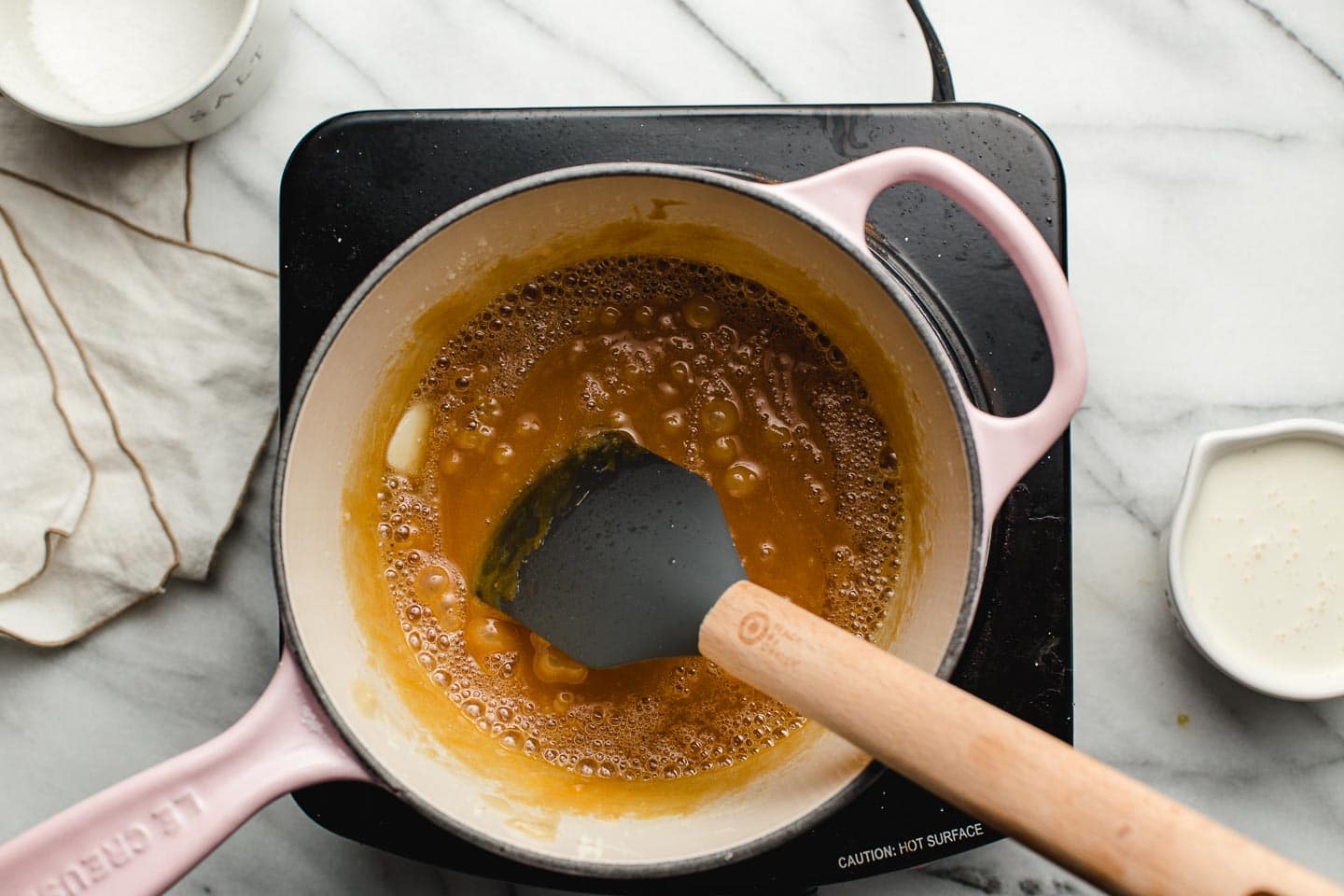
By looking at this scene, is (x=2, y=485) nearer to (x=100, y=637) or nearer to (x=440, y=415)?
(x=100, y=637)

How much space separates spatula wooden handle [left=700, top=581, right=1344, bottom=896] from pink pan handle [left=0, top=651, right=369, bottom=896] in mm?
251

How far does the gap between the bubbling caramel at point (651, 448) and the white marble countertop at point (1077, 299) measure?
0.68 feet

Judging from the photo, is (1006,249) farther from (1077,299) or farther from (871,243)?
(1077,299)

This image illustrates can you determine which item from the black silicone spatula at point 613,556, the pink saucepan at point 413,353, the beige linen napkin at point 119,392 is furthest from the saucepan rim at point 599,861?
the beige linen napkin at point 119,392

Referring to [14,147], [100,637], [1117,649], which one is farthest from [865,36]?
[100,637]

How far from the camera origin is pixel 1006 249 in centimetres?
57

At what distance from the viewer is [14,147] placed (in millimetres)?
837

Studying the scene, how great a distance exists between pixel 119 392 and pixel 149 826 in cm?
44

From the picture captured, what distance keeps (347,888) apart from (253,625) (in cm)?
23

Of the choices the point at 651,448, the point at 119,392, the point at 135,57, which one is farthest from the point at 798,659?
the point at 135,57

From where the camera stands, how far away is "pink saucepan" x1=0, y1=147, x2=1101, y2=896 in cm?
50

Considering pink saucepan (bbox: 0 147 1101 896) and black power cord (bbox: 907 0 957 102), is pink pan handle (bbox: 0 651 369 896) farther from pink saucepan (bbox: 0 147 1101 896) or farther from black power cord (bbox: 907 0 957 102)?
black power cord (bbox: 907 0 957 102)

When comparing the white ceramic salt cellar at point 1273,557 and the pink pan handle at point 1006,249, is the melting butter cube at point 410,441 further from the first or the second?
the white ceramic salt cellar at point 1273,557

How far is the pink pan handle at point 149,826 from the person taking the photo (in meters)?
0.49
